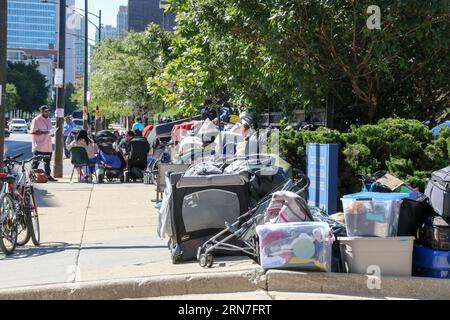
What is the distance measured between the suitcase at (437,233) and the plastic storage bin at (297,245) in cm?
99

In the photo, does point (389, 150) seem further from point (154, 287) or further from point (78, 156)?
point (78, 156)

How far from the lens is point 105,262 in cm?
745

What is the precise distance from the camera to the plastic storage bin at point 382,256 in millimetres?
6430

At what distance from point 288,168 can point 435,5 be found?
293cm

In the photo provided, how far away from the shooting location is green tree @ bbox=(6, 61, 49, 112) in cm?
11662

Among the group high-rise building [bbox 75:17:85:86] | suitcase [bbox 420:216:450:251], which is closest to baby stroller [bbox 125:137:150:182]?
suitcase [bbox 420:216:450:251]

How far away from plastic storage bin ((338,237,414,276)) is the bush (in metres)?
2.11

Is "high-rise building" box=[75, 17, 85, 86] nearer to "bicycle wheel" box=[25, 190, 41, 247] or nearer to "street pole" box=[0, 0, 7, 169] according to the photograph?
"street pole" box=[0, 0, 7, 169]

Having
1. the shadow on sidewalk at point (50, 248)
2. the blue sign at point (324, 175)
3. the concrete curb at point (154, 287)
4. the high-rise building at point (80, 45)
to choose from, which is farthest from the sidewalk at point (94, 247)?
the high-rise building at point (80, 45)

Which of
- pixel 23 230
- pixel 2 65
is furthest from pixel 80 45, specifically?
pixel 23 230

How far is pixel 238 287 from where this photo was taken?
20.9 feet

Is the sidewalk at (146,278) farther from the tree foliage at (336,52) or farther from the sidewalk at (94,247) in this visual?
the tree foliage at (336,52)

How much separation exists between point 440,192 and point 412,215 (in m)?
0.36
